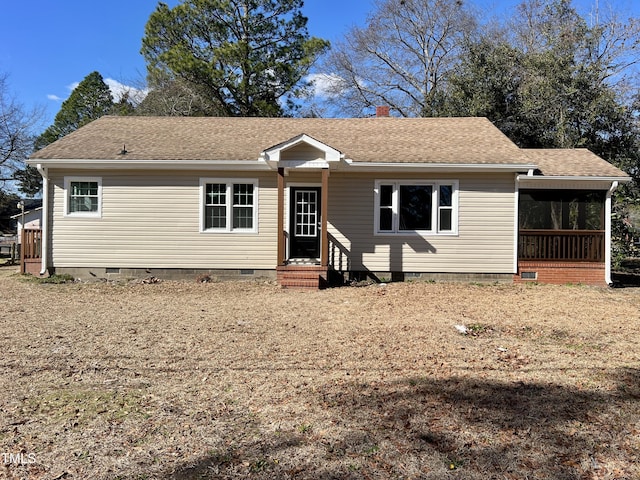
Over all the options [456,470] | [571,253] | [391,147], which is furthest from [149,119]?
[456,470]

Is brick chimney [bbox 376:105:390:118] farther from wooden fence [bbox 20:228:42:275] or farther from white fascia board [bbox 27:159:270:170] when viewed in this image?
wooden fence [bbox 20:228:42:275]

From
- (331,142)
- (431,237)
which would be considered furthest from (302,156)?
(431,237)

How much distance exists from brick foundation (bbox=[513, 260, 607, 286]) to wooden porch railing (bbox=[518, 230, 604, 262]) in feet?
0.43

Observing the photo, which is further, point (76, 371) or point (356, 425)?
point (76, 371)

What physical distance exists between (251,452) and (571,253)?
1109cm

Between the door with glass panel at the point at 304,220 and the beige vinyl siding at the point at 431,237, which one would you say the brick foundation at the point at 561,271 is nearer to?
the beige vinyl siding at the point at 431,237

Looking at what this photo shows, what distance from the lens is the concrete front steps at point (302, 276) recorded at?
34.5 ft

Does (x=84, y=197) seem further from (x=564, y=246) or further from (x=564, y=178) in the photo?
(x=564, y=246)

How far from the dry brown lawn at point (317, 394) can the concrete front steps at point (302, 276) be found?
2.61m

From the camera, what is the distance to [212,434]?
10.8ft

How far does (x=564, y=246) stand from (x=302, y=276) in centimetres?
685

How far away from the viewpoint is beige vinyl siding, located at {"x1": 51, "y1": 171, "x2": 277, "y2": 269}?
1152cm

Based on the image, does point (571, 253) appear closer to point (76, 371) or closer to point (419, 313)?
point (419, 313)

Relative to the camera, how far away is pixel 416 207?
11570 millimetres
